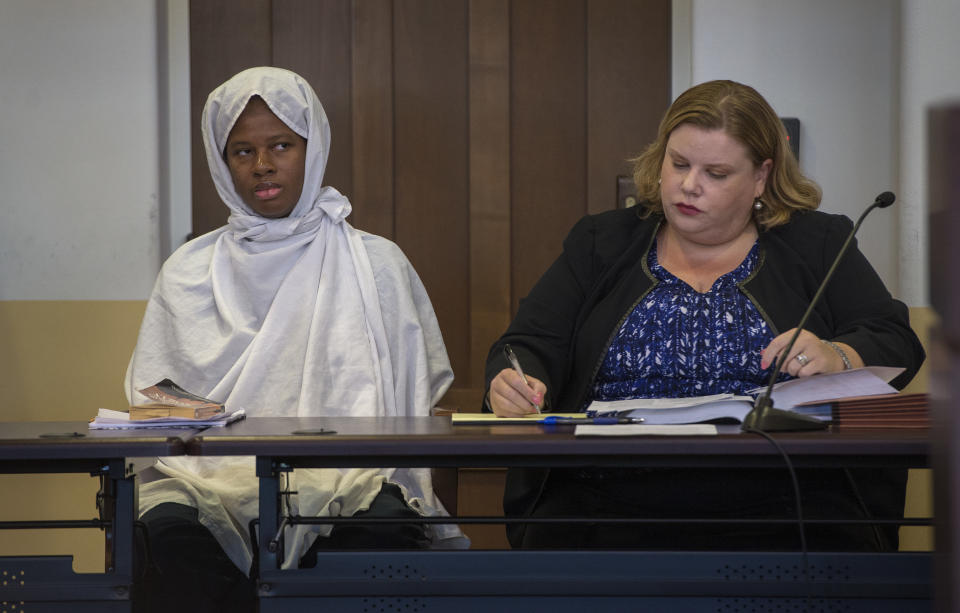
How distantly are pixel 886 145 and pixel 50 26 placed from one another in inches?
118

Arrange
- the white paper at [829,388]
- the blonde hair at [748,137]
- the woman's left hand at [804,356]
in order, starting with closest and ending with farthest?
the white paper at [829,388]
the woman's left hand at [804,356]
the blonde hair at [748,137]

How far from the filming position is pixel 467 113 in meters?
4.09

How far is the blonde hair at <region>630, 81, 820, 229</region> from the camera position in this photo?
2.57 m

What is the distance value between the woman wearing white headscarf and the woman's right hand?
Result: 0.47m

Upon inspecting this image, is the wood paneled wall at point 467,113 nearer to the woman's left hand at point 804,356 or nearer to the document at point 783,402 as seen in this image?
the woman's left hand at point 804,356

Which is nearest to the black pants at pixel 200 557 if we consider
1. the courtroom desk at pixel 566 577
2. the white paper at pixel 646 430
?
the courtroom desk at pixel 566 577

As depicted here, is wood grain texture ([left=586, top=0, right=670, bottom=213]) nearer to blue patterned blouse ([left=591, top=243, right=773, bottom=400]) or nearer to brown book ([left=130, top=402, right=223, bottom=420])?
blue patterned blouse ([left=591, top=243, right=773, bottom=400])

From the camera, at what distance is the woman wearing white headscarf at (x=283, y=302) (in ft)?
9.09

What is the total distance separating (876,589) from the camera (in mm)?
1781

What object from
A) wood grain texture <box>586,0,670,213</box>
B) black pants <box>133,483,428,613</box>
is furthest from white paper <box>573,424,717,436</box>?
wood grain texture <box>586,0,670,213</box>

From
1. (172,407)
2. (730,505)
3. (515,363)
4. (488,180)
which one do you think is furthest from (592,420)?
(488,180)

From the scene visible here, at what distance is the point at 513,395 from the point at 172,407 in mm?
657

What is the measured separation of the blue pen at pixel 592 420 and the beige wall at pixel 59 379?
7.57 feet

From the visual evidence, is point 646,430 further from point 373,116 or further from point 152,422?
point 373,116
